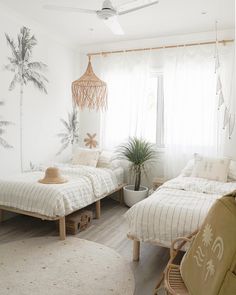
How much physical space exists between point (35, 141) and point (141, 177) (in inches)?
73.1

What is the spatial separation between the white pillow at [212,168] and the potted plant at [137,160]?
91 centimetres

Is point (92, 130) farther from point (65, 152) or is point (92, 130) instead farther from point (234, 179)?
point (234, 179)

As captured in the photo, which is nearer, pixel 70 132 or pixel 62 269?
pixel 62 269

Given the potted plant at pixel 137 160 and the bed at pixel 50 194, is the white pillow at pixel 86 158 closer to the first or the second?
the potted plant at pixel 137 160

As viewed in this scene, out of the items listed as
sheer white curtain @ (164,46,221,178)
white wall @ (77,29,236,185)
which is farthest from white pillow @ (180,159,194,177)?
white wall @ (77,29,236,185)

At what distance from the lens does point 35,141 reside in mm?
4223

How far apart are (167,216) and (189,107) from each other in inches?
90.5

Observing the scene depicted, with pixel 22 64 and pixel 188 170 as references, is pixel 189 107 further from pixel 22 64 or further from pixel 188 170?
pixel 22 64

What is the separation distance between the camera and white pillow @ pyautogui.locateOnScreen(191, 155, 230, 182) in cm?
349

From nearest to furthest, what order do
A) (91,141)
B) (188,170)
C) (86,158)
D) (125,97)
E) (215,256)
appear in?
(215,256) < (188,170) < (86,158) < (125,97) < (91,141)

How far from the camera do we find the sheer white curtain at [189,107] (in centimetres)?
406

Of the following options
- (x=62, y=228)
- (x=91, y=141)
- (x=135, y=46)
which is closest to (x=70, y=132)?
(x=91, y=141)

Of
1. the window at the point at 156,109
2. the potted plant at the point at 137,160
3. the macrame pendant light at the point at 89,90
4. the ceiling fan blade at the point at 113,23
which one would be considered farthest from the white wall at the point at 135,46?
the ceiling fan blade at the point at 113,23

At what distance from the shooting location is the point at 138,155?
14.1 ft
